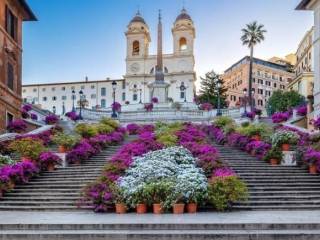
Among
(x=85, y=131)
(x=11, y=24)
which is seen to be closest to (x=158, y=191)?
(x=85, y=131)

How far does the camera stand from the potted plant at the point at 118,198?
15141 millimetres

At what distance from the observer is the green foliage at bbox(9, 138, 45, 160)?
21516 millimetres

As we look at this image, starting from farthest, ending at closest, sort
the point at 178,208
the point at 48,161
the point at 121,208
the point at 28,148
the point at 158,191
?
the point at 28,148
the point at 48,161
the point at 121,208
the point at 158,191
the point at 178,208

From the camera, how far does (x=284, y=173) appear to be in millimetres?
19609

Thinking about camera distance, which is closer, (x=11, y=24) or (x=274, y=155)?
(x=274, y=155)

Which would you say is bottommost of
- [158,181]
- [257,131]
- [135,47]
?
[158,181]

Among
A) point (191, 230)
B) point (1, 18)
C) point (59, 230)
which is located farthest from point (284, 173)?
point (1, 18)

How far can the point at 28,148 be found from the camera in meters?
21.8

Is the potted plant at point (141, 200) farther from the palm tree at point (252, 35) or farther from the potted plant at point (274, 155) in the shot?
the palm tree at point (252, 35)

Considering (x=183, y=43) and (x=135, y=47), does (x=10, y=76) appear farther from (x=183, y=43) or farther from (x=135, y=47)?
(x=135, y=47)

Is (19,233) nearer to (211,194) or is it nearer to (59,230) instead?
(59,230)

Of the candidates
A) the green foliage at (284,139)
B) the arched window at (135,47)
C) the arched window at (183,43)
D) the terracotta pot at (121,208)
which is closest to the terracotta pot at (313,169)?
the green foliage at (284,139)

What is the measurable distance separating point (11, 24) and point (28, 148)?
1612cm

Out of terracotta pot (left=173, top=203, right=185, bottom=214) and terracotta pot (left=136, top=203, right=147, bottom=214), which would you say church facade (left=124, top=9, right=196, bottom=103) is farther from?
terracotta pot (left=173, top=203, right=185, bottom=214)
